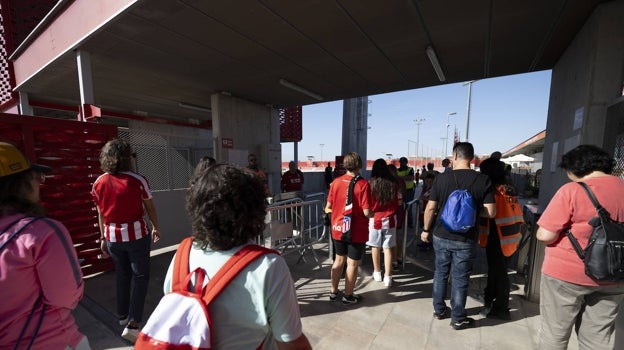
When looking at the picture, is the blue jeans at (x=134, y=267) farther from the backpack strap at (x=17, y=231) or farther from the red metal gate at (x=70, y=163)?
the red metal gate at (x=70, y=163)

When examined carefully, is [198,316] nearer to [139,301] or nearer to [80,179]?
[139,301]

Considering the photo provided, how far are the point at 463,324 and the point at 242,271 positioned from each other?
9.61ft

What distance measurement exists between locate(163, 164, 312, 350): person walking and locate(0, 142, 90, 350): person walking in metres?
0.66

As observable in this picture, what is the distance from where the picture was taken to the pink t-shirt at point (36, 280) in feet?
3.83

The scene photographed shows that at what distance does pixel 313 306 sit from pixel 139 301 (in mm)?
1897

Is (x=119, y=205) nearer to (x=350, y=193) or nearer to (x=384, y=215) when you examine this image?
(x=350, y=193)

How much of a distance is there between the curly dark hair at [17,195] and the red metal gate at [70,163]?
3120 millimetres

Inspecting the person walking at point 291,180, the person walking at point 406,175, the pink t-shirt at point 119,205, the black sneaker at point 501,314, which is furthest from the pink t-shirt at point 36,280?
the person walking at point 406,175

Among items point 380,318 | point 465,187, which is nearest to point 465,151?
point 465,187

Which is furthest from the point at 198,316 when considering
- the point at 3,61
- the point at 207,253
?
the point at 3,61

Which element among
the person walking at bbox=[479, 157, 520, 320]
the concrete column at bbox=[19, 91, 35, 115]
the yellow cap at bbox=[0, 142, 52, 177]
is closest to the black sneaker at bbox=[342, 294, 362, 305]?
the person walking at bbox=[479, 157, 520, 320]

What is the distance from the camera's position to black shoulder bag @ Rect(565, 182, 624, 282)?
5.53ft

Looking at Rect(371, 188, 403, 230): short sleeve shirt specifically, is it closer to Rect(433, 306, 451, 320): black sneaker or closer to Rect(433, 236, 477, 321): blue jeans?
Rect(433, 236, 477, 321): blue jeans

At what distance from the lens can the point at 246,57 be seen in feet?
16.5
